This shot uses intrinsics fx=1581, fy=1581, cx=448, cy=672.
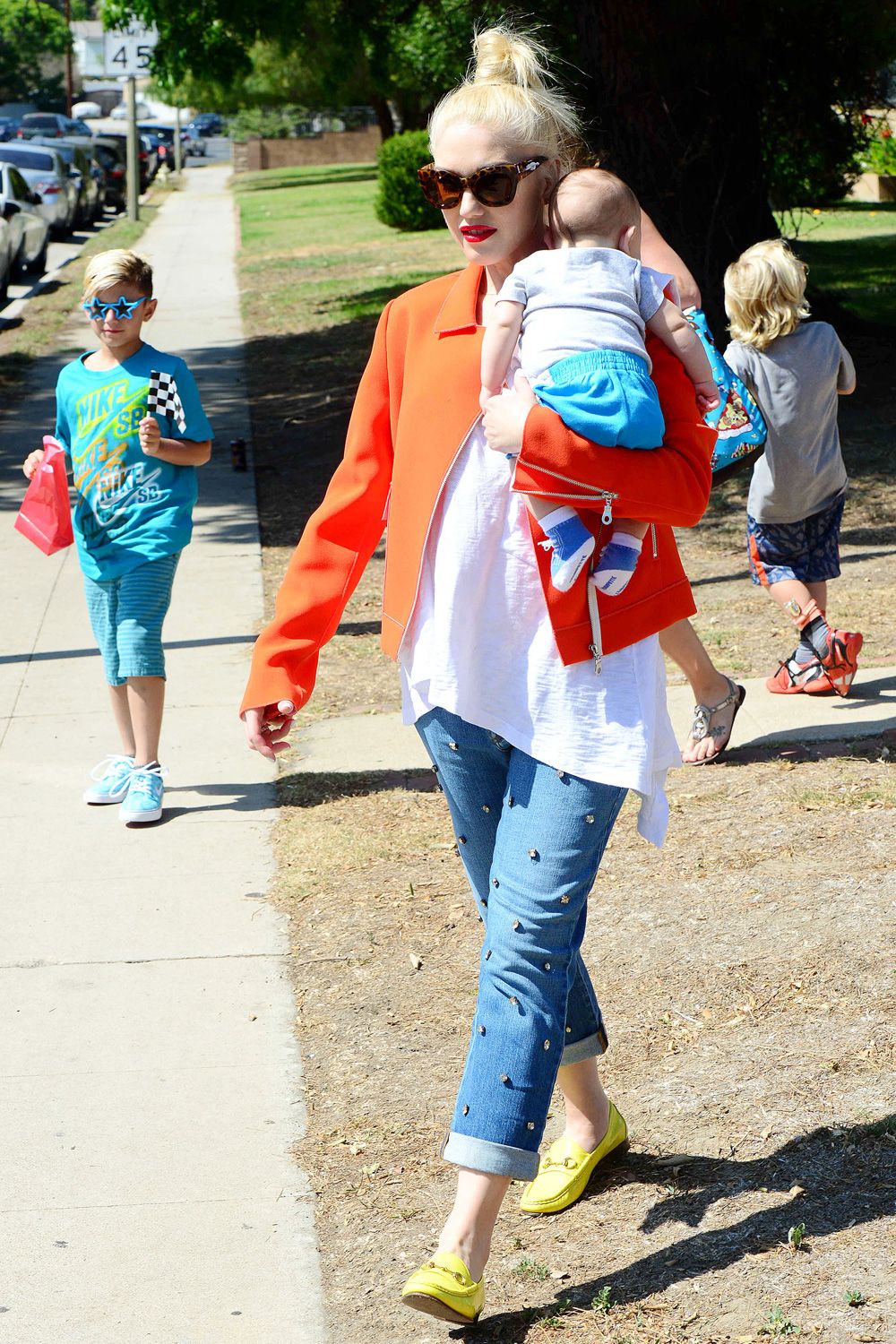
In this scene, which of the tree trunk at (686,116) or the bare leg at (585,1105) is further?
the tree trunk at (686,116)

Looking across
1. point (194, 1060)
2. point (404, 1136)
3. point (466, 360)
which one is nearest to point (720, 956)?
point (404, 1136)

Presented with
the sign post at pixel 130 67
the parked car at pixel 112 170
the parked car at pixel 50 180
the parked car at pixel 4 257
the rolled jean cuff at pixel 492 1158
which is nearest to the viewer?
the rolled jean cuff at pixel 492 1158

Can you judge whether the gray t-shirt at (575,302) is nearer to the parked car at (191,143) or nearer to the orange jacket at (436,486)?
the orange jacket at (436,486)

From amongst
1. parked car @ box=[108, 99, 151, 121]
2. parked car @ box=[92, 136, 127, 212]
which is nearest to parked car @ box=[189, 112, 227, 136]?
parked car @ box=[108, 99, 151, 121]

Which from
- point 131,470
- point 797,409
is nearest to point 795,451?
point 797,409

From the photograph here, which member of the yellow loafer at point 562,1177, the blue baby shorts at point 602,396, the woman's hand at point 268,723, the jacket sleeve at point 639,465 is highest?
the blue baby shorts at point 602,396

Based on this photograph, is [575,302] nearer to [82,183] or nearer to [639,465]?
[639,465]

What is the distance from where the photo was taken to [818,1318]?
2723 mm

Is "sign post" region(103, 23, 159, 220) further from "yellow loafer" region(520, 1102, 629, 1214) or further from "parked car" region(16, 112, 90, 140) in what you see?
"yellow loafer" region(520, 1102, 629, 1214)

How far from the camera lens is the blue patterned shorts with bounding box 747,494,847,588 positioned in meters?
5.95

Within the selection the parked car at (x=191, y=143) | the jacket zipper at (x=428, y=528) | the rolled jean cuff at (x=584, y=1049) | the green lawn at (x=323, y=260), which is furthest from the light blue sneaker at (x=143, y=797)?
the parked car at (x=191, y=143)

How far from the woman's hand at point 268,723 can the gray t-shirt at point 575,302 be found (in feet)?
2.48

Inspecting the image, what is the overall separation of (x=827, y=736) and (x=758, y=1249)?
9.63 feet

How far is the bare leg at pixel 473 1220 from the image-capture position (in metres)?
2.66
